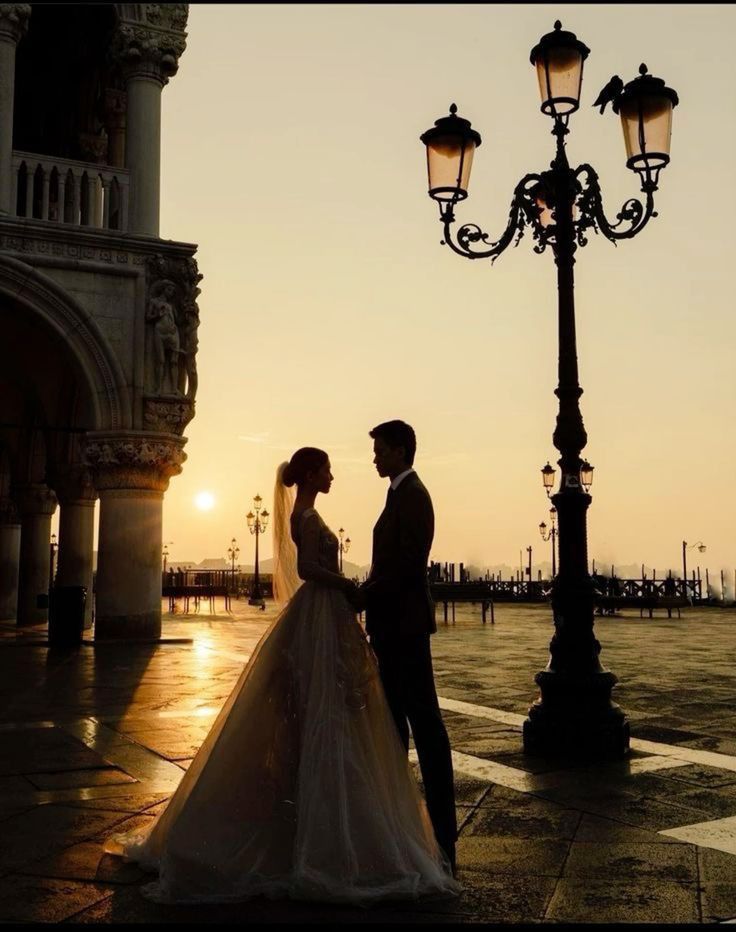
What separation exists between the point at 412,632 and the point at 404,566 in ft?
0.91

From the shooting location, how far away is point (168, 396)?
14.5 metres

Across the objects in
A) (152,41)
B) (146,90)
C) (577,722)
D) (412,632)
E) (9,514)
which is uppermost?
(152,41)

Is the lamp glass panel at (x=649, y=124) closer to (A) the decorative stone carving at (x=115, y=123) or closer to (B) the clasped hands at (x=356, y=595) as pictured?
(B) the clasped hands at (x=356, y=595)

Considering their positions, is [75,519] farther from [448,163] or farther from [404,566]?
[404,566]

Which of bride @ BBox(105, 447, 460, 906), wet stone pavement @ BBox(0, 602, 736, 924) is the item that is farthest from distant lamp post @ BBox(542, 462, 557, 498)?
bride @ BBox(105, 447, 460, 906)

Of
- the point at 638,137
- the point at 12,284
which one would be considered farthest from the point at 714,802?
the point at 12,284

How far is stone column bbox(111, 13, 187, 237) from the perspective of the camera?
15.0 metres

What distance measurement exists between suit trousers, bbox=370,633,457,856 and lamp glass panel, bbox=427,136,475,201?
403cm

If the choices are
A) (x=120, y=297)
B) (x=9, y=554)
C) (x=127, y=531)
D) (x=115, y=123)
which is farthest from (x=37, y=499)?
(x=115, y=123)

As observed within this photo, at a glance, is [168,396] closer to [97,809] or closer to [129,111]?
[129,111]

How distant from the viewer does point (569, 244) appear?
680 centimetres

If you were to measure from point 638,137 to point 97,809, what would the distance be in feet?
17.7

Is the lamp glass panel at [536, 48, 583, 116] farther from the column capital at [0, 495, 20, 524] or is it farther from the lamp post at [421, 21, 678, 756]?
the column capital at [0, 495, 20, 524]

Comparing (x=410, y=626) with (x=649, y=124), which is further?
(x=649, y=124)
